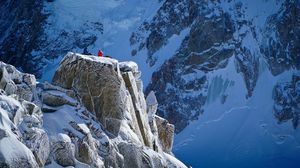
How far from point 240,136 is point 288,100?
36.8 ft

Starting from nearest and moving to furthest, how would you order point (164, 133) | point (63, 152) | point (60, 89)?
point (63, 152), point (60, 89), point (164, 133)

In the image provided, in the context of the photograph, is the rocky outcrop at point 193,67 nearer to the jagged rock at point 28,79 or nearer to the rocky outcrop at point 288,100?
the rocky outcrop at point 288,100

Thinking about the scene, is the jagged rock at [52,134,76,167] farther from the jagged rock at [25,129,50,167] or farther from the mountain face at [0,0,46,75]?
the mountain face at [0,0,46,75]

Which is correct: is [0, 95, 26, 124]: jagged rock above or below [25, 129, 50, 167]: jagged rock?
above

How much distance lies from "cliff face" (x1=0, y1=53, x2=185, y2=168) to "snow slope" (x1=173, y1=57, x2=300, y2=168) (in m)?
57.9

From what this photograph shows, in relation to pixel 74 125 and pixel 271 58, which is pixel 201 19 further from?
pixel 74 125

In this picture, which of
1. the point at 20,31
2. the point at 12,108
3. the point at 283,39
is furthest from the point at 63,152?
the point at 20,31

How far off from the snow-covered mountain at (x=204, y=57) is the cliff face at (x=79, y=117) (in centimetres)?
5870

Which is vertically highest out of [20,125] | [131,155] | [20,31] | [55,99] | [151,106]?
[20,31]

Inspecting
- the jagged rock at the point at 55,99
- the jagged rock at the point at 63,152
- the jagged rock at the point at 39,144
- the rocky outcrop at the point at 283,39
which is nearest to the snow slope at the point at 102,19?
the rocky outcrop at the point at 283,39

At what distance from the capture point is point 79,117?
2117 centimetres

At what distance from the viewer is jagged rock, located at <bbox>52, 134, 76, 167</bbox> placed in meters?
18.5

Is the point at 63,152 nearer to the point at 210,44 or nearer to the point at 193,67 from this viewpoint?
the point at 193,67

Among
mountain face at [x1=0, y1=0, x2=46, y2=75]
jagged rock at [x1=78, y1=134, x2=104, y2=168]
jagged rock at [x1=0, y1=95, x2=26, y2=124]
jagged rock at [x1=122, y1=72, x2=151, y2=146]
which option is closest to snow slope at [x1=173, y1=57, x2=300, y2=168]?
mountain face at [x1=0, y1=0, x2=46, y2=75]
